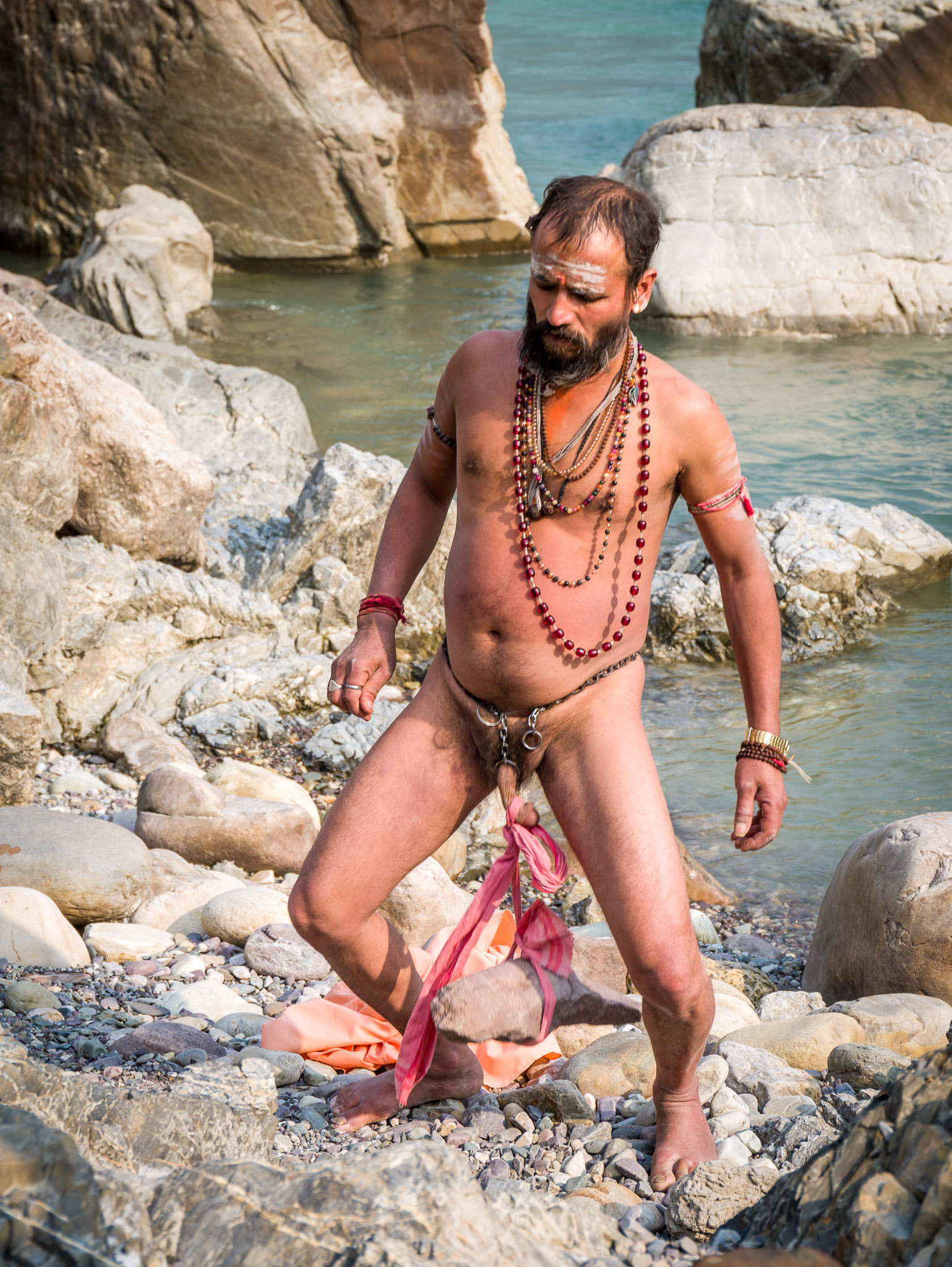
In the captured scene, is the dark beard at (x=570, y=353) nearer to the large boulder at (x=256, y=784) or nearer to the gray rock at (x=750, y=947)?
the gray rock at (x=750, y=947)

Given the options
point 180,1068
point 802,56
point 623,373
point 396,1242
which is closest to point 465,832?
point 180,1068

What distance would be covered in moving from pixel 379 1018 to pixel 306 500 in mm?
4814

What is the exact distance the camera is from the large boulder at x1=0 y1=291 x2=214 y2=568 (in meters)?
6.45

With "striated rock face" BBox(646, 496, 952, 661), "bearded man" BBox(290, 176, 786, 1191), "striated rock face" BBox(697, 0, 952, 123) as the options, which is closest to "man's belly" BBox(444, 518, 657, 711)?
"bearded man" BBox(290, 176, 786, 1191)

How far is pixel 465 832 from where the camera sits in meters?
6.02

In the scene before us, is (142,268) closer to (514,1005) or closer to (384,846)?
(384,846)

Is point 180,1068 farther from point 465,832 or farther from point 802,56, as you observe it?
point 802,56

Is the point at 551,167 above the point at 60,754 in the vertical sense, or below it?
above

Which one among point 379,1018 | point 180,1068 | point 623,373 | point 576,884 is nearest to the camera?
point 623,373

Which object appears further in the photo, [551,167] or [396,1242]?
[551,167]

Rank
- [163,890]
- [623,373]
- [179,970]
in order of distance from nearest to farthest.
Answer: [623,373], [179,970], [163,890]

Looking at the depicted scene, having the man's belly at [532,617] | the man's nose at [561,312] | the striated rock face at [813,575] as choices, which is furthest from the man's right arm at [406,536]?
the striated rock face at [813,575]

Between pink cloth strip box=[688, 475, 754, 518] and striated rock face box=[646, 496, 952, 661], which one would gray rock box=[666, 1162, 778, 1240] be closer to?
pink cloth strip box=[688, 475, 754, 518]

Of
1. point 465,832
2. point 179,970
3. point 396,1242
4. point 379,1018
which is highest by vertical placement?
point 396,1242
